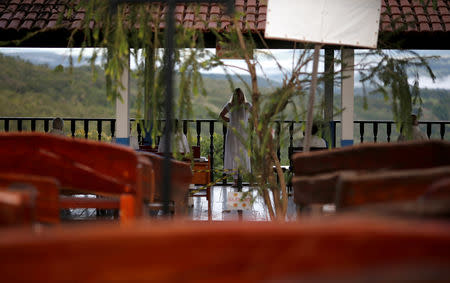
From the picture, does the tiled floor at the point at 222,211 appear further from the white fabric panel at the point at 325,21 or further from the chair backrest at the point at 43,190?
the chair backrest at the point at 43,190

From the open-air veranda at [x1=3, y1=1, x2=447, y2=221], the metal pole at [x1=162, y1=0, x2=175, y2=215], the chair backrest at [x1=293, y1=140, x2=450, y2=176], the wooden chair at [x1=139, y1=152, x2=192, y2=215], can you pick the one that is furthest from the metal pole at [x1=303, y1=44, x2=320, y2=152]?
the open-air veranda at [x1=3, y1=1, x2=447, y2=221]

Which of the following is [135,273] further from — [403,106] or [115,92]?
[403,106]

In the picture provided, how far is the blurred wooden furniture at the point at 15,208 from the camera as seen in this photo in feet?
1.77

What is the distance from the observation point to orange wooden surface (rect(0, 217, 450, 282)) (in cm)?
42

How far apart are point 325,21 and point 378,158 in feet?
2.43

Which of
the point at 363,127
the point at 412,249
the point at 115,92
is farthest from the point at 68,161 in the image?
the point at 363,127

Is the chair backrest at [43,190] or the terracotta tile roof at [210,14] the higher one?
the terracotta tile roof at [210,14]

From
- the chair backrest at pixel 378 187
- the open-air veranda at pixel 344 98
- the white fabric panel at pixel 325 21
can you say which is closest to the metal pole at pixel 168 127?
the chair backrest at pixel 378 187

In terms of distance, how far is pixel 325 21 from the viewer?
64.1 inches

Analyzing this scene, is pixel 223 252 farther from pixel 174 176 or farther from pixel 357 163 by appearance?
pixel 174 176

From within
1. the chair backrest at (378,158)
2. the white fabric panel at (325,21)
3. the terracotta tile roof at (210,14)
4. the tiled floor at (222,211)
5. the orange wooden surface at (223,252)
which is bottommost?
the tiled floor at (222,211)

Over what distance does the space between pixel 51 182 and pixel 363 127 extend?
6.99 m

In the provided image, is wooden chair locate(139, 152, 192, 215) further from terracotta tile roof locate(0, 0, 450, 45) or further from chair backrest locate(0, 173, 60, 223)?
terracotta tile roof locate(0, 0, 450, 45)

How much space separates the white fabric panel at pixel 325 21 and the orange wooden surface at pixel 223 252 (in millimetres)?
1235
